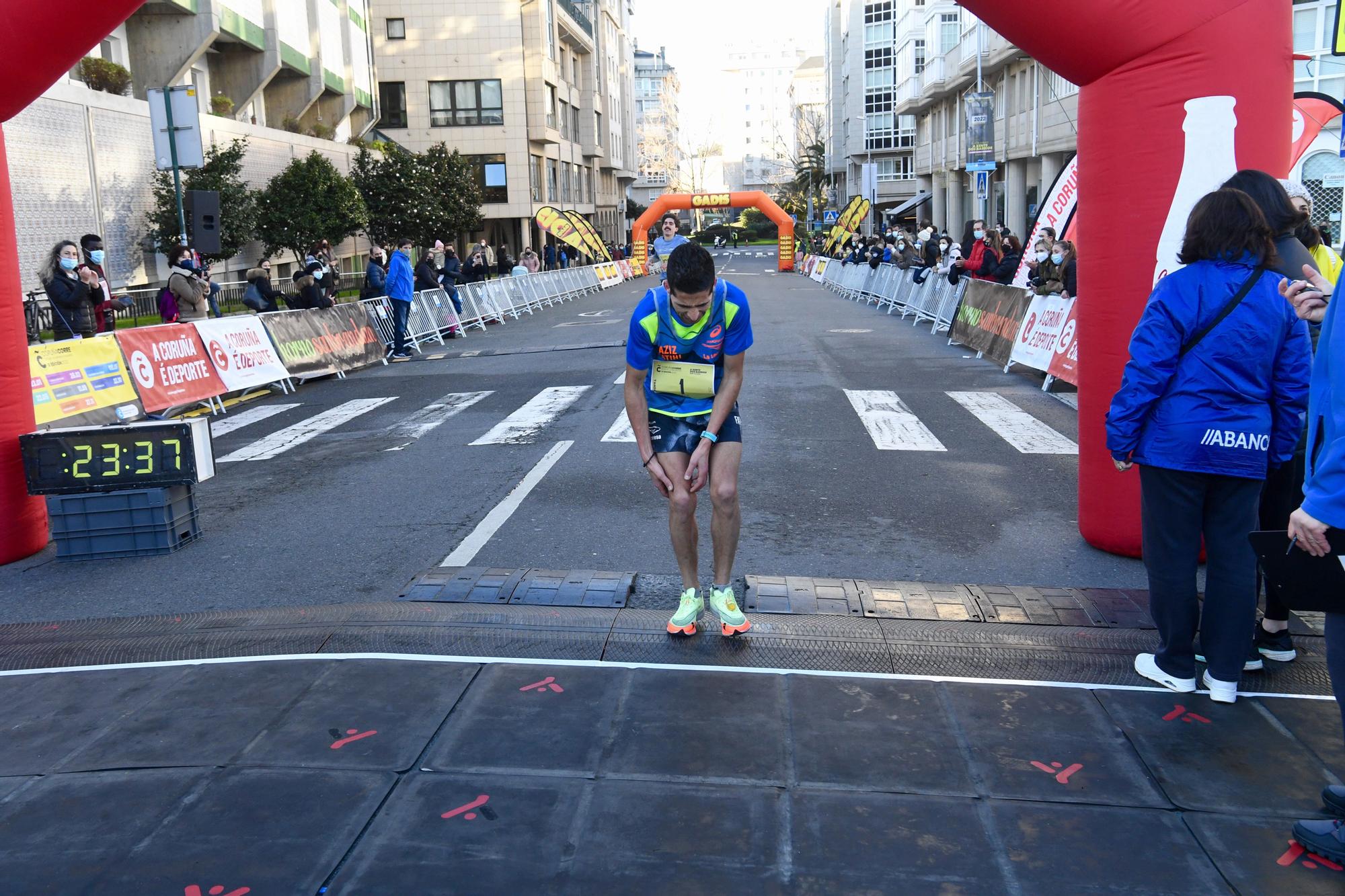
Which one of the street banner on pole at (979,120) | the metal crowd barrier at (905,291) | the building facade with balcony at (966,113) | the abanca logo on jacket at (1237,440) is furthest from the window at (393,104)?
the abanca logo on jacket at (1237,440)

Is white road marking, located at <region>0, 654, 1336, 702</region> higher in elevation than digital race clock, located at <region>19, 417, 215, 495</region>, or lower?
lower

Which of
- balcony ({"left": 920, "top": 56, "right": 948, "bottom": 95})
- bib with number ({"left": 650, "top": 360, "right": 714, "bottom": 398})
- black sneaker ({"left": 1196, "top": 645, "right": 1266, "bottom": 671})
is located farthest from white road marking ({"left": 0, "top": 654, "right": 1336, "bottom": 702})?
balcony ({"left": 920, "top": 56, "right": 948, "bottom": 95})

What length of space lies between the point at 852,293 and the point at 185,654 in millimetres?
29675

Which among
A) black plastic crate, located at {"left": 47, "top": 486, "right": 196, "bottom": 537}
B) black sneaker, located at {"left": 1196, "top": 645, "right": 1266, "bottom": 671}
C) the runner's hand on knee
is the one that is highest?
the runner's hand on knee

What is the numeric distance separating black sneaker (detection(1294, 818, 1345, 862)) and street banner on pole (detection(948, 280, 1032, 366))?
1260 centimetres

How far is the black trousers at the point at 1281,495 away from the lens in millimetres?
5012

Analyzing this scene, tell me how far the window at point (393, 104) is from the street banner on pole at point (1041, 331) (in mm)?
48395

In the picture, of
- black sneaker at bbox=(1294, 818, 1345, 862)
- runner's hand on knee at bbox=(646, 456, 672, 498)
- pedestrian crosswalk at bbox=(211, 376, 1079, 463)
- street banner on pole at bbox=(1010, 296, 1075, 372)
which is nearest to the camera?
black sneaker at bbox=(1294, 818, 1345, 862)

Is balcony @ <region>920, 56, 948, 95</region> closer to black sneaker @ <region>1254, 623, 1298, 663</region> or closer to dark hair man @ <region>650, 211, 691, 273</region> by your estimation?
dark hair man @ <region>650, 211, 691, 273</region>

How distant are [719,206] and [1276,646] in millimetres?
57370

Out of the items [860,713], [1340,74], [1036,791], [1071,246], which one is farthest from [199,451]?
[1340,74]

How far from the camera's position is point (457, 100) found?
58.3 m

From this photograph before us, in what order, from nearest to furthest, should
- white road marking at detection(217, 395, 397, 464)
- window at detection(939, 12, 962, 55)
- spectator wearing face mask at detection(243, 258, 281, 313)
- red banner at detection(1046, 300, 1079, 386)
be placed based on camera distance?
white road marking at detection(217, 395, 397, 464), red banner at detection(1046, 300, 1079, 386), spectator wearing face mask at detection(243, 258, 281, 313), window at detection(939, 12, 962, 55)

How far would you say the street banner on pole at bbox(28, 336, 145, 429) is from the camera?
444 inches
